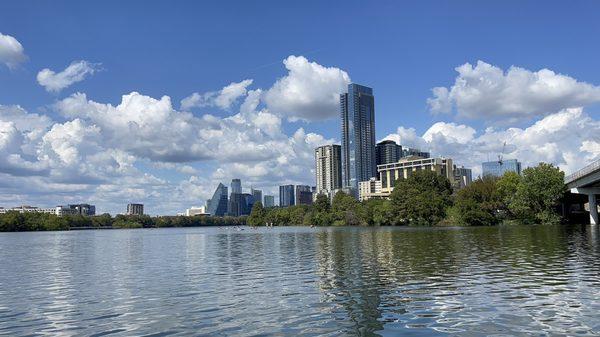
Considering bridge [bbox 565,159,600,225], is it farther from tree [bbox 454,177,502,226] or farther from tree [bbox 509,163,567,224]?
tree [bbox 454,177,502,226]

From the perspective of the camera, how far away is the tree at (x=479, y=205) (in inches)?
6629

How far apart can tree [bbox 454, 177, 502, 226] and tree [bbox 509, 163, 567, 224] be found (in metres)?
11.7

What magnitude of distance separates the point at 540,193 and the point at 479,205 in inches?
849

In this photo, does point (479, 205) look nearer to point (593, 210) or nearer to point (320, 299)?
point (593, 210)

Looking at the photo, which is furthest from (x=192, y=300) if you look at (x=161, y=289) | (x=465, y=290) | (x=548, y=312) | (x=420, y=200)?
(x=420, y=200)

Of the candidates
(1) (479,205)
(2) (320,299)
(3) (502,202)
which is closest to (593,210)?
(3) (502,202)

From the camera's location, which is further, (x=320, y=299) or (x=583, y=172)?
(x=583, y=172)

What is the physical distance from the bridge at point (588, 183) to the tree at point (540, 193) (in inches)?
142

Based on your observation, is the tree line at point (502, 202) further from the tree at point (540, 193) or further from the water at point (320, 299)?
the water at point (320, 299)

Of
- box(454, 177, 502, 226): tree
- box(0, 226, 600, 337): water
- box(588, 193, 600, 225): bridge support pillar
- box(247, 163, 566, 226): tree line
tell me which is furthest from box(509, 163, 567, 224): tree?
box(0, 226, 600, 337): water

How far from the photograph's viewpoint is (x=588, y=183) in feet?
450

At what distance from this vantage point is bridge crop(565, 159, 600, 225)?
131 m

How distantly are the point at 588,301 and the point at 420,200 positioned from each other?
172019 millimetres

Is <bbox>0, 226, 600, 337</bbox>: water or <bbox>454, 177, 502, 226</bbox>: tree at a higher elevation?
<bbox>454, 177, 502, 226</bbox>: tree
